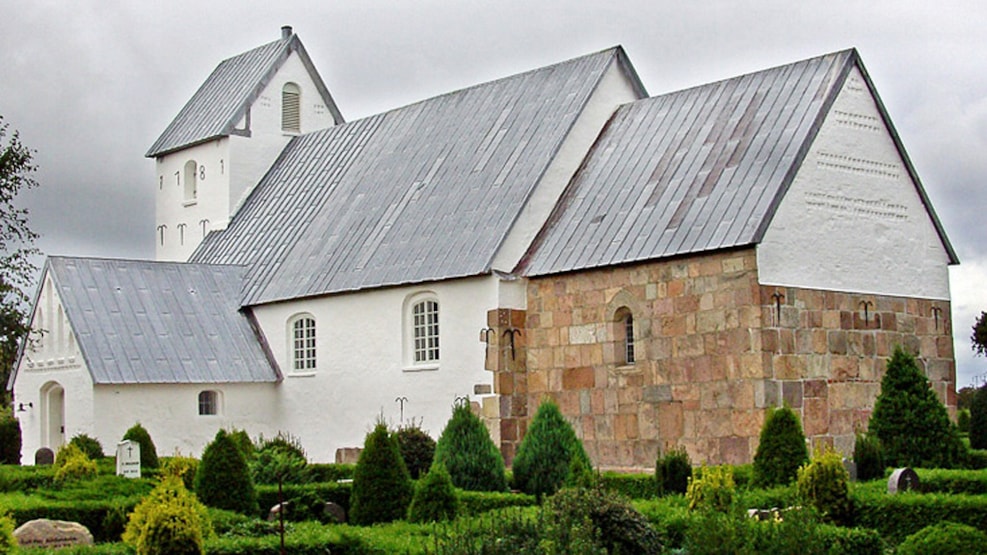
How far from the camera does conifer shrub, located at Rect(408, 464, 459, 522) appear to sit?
1276 centimetres

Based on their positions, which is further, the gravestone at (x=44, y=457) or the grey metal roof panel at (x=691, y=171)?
the gravestone at (x=44, y=457)

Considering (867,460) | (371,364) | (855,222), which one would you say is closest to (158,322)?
(371,364)

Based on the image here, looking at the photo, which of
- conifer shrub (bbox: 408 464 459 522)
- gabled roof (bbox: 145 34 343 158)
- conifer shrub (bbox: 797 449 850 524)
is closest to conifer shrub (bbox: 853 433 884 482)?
conifer shrub (bbox: 797 449 850 524)

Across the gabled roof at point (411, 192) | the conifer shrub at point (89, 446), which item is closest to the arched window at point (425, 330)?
the gabled roof at point (411, 192)

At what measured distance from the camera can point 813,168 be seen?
57.4 feet

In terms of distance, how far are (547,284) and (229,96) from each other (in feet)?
40.3

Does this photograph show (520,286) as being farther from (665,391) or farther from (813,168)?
(813,168)

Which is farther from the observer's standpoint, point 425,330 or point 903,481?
point 425,330

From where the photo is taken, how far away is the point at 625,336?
1830 centimetres

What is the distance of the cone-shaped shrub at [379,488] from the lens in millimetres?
13609

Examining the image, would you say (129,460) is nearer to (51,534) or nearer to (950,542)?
(51,534)

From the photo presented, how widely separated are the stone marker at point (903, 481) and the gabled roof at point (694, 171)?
4324 mm

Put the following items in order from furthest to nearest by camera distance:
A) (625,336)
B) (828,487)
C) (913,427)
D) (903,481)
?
(625,336), (913,427), (903,481), (828,487)

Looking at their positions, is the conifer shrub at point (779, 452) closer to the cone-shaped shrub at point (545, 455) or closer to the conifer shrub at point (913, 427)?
the conifer shrub at point (913, 427)
